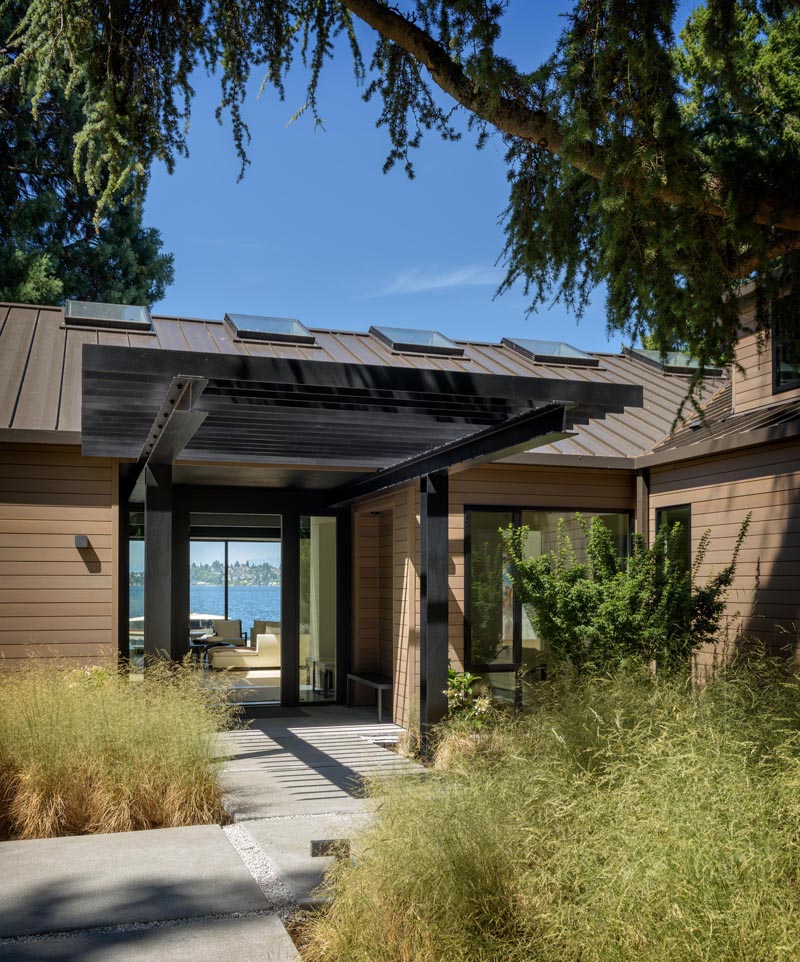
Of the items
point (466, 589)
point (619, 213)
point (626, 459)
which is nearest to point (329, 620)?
point (466, 589)

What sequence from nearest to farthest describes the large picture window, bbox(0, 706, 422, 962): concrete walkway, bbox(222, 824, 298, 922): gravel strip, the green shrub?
bbox(0, 706, 422, 962): concrete walkway
bbox(222, 824, 298, 922): gravel strip
the green shrub
the large picture window

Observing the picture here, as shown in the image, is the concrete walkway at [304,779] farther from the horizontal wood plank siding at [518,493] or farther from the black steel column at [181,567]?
the horizontal wood plank siding at [518,493]

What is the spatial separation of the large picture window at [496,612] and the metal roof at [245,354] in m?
0.95

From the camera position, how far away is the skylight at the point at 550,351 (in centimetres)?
1308

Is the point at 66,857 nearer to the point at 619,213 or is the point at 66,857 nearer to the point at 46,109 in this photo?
the point at 619,213

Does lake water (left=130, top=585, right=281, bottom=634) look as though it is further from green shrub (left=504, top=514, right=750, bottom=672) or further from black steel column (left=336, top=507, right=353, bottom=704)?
green shrub (left=504, top=514, right=750, bottom=672)

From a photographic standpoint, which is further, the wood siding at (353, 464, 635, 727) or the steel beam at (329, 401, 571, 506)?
the wood siding at (353, 464, 635, 727)

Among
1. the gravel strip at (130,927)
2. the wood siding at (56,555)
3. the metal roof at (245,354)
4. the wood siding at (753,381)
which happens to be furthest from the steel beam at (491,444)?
the wood siding at (753,381)

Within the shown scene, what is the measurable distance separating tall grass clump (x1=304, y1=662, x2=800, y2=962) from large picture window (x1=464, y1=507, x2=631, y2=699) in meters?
5.45

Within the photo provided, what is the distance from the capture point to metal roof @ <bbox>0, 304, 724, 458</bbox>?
364 inches

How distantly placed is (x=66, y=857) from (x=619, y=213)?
14.3 ft

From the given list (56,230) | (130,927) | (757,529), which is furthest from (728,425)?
(56,230)

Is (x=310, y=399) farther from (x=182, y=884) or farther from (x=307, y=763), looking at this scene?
(x=307, y=763)

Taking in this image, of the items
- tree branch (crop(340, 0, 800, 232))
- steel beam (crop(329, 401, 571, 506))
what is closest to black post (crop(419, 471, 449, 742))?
steel beam (crop(329, 401, 571, 506))
